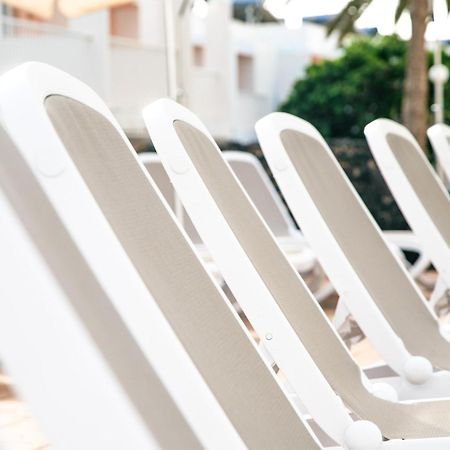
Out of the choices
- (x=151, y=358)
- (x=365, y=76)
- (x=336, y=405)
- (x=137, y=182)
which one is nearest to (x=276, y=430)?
(x=336, y=405)

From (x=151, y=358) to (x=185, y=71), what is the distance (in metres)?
4.18

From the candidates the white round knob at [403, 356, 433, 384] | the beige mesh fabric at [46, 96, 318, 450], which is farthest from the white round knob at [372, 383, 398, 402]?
the beige mesh fabric at [46, 96, 318, 450]

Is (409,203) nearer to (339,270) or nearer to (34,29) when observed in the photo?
(339,270)

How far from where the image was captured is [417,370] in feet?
8.55

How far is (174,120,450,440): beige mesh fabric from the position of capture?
210 centimetres

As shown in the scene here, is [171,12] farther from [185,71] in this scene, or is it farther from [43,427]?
[43,427]

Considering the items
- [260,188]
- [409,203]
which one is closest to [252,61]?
[260,188]

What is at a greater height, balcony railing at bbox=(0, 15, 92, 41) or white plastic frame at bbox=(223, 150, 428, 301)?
balcony railing at bbox=(0, 15, 92, 41)

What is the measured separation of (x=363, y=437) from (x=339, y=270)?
0.72 m

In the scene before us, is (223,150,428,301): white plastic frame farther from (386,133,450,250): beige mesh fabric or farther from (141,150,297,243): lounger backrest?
(386,133,450,250): beige mesh fabric

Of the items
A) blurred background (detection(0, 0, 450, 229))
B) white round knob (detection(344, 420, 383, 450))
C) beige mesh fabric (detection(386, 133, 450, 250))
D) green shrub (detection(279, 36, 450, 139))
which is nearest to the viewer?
white round knob (detection(344, 420, 383, 450))

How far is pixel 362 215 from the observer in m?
3.09

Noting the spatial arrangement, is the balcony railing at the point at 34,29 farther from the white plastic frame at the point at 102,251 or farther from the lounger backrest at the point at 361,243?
the white plastic frame at the point at 102,251

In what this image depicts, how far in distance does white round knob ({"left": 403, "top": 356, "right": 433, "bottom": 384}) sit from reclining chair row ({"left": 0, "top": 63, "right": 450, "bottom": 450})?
9.1 inches
